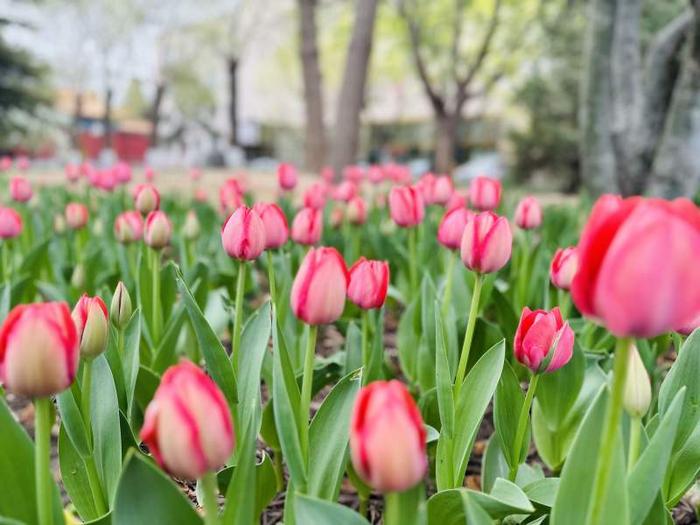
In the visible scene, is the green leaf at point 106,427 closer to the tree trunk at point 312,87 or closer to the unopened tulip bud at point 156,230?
the unopened tulip bud at point 156,230

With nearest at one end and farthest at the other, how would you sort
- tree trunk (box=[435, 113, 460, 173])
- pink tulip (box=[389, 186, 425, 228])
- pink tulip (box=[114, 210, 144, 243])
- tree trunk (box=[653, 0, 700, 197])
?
1. pink tulip (box=[389, 186, 425, 228])
2. pink tulip (box=[114, 210, 144, 243])
3. tree trunk (box=[653, 0, 700, 197])
4. tree trunk (box=[435, 113, 460, 173])

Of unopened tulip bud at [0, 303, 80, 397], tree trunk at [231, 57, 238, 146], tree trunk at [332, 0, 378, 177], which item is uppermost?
tree trunk at [231, 57, 238, 146]

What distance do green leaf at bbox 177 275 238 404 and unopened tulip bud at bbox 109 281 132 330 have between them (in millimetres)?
191

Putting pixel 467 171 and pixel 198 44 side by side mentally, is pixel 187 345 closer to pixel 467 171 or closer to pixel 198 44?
pixel 467 171

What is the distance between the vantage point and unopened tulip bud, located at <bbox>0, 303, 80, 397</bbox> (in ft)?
2.36

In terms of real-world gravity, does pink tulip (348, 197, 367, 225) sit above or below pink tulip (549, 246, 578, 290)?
above

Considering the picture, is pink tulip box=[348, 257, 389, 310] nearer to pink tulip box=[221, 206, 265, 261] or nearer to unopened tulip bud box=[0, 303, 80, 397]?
pink tulip box=[221, 206, 265, 261]

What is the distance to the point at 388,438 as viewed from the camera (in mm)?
629

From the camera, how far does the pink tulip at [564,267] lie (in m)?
1.39

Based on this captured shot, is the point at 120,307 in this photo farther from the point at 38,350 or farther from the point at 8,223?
the point at 8,223

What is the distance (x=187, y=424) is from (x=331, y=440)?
45cm

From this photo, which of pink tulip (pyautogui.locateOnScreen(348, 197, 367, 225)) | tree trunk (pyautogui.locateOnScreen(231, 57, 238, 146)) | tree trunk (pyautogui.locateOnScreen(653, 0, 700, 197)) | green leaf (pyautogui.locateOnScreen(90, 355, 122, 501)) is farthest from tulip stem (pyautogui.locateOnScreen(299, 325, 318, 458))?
tree trunk (pyautogui.locateOnScreen(231, 57, 238, 146))

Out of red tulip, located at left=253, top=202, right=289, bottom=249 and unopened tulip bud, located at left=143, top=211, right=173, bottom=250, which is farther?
unopened tulip bud, located at left=143, top=211, right=173, bottom=250

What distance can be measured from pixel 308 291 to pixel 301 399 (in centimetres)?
22
